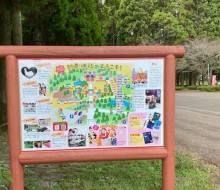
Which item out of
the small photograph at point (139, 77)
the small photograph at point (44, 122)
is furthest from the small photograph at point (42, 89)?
the small photograph at point (139, 77)

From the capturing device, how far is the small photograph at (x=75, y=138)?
3461 millimetres

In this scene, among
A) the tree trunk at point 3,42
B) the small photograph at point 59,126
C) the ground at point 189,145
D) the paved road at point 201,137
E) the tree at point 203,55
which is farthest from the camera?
the tree at point 203,55

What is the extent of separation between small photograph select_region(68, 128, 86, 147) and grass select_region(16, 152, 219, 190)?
28.8 inches

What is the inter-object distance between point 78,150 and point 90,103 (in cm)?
47

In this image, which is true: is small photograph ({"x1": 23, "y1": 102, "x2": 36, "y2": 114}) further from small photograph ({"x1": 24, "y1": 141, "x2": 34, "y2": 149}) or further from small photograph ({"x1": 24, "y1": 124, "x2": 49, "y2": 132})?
small photograph ({"x1": 24, "y1": 141, "x2": 34, "y2": 149})

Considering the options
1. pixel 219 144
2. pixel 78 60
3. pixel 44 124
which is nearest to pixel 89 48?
pixel 78 60

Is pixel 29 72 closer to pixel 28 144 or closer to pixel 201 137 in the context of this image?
pixel 28 144

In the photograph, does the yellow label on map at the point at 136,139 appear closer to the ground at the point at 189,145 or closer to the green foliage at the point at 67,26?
the ground at the point at 189,145

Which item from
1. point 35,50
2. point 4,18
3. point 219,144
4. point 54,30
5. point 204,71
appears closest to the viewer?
point 35,50

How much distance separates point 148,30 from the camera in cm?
3747

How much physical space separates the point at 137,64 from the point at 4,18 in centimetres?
496

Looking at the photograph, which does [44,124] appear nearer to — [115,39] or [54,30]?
[54,30]

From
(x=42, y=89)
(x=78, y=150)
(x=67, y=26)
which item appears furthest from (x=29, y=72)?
(x=67, y=26)

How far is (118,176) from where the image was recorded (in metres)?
4.42
